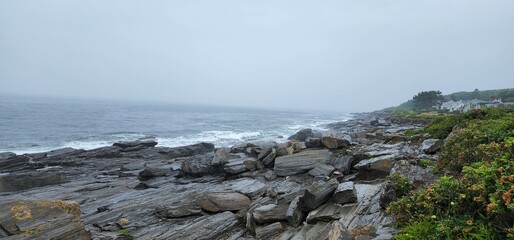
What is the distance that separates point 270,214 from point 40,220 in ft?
26.2

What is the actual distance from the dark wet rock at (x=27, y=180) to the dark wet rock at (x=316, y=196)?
2005 centimetres

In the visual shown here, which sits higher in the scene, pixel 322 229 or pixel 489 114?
pixel 489 114

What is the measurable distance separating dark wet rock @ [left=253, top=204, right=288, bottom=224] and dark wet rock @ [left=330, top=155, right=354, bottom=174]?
6510 mm

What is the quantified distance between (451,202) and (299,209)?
5733 millimetres

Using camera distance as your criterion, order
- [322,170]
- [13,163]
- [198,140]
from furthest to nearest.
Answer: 1. [198,140]
2. [13,163]
3. [322,170]

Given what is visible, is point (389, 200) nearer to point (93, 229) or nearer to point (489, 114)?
point (93, 229)

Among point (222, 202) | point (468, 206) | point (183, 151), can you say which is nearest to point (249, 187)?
point (222, 202)

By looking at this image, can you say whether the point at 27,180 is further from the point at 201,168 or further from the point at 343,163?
the point at 343,163

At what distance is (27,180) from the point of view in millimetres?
20234

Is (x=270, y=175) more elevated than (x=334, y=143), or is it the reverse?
(x=334, y=143)

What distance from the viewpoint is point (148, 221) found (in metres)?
13.1

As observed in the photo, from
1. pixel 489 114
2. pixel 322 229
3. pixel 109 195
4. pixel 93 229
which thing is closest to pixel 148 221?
pixel 93 229

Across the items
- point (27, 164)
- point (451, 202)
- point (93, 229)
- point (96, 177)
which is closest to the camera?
point (451, 202)

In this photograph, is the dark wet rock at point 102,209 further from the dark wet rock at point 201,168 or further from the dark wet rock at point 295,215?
the dark wet rock at point 295,215
